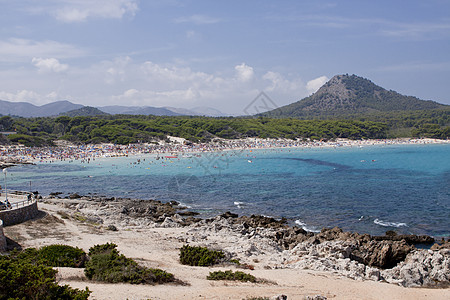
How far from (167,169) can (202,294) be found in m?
43.4

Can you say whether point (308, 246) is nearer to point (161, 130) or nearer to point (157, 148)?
point (157, 148)

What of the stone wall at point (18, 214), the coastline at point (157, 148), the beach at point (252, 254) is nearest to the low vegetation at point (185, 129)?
the coastline at point (157, 148)

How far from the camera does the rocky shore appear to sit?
Result: 42.8 ft

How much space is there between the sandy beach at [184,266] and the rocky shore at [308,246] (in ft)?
0.28

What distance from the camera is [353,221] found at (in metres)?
22.0

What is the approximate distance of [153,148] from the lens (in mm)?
79312

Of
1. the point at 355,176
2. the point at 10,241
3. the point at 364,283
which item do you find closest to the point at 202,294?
the point at 364,283

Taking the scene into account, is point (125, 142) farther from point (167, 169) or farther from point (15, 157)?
point (167, 169)

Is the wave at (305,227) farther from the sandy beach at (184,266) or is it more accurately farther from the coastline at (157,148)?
the coastline at (157,148)

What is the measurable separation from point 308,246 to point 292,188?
62.8 feet

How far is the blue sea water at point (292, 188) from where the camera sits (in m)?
22.9

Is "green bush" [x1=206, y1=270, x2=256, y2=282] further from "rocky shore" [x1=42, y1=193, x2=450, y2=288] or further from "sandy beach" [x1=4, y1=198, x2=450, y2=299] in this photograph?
"rocky shore" [x1=42, y1=193, x2=450, y2=288]

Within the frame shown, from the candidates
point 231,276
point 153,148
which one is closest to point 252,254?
point 231,276

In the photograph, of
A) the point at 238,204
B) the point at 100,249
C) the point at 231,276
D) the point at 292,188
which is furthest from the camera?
the point at 292,188
